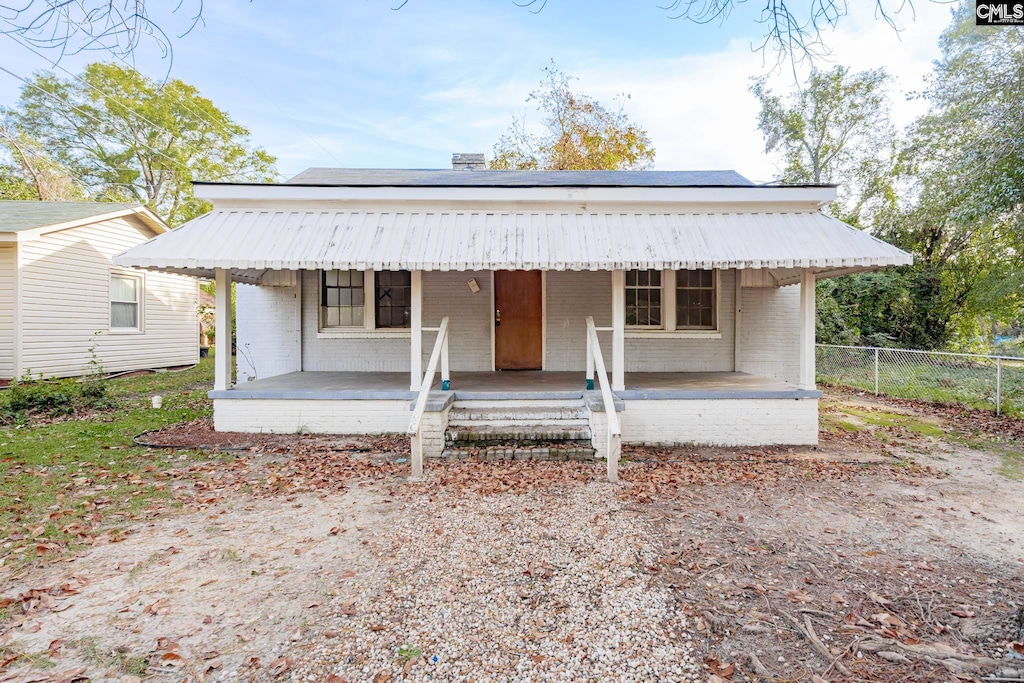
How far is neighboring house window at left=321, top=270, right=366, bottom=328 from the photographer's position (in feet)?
29.0

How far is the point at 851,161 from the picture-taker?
784 inches

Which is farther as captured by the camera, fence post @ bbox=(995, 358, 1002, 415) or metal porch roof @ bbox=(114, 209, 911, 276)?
fence post @ bbox=(995, 358, 1002, 415)

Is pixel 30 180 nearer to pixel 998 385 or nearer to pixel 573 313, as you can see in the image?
pixel 573 313

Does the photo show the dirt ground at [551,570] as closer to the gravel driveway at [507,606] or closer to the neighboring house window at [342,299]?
A: the gravel driveway at [507,606]

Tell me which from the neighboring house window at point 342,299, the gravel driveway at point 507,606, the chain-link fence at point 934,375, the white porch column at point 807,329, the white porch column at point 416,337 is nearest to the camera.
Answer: the gravel driveway at point 507,606

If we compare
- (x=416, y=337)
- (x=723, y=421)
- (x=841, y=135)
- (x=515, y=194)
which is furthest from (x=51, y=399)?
(x=841, y=135)

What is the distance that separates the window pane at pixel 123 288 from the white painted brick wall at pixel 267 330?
5.69 metres

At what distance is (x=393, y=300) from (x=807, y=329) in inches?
260

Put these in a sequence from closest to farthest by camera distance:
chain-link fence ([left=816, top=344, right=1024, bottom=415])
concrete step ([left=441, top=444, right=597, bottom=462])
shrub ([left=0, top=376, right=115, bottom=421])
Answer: concrete step ([left=441, top=444, right=597, bottom=462]), shrub ([left=0, top=376, right=115, bottom=421]), chain-link fence ([left=816, top=344, right=1024, bottom=415])

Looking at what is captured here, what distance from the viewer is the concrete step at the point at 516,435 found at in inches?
235

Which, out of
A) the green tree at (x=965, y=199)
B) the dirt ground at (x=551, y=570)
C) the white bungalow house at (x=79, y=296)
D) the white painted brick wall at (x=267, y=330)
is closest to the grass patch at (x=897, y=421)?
the dirt ground at (x=551, y=570)

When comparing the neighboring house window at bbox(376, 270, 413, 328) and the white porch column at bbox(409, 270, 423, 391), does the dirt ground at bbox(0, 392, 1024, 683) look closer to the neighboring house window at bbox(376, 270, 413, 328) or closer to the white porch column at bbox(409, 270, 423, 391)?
the white porch column at bbox(409, 270, 423, 391)

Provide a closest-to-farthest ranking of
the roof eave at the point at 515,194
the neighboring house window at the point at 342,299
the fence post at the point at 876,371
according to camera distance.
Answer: the roof eave at the point at 515,194 → the neighboring house window at the point at 342,299 → the fence post at the point at 876,371

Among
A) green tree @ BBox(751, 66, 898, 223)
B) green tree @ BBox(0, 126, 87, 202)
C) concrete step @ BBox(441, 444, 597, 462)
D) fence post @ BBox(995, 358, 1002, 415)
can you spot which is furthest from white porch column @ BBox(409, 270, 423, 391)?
green tree @ BBox(0, 126, 87, 202)
